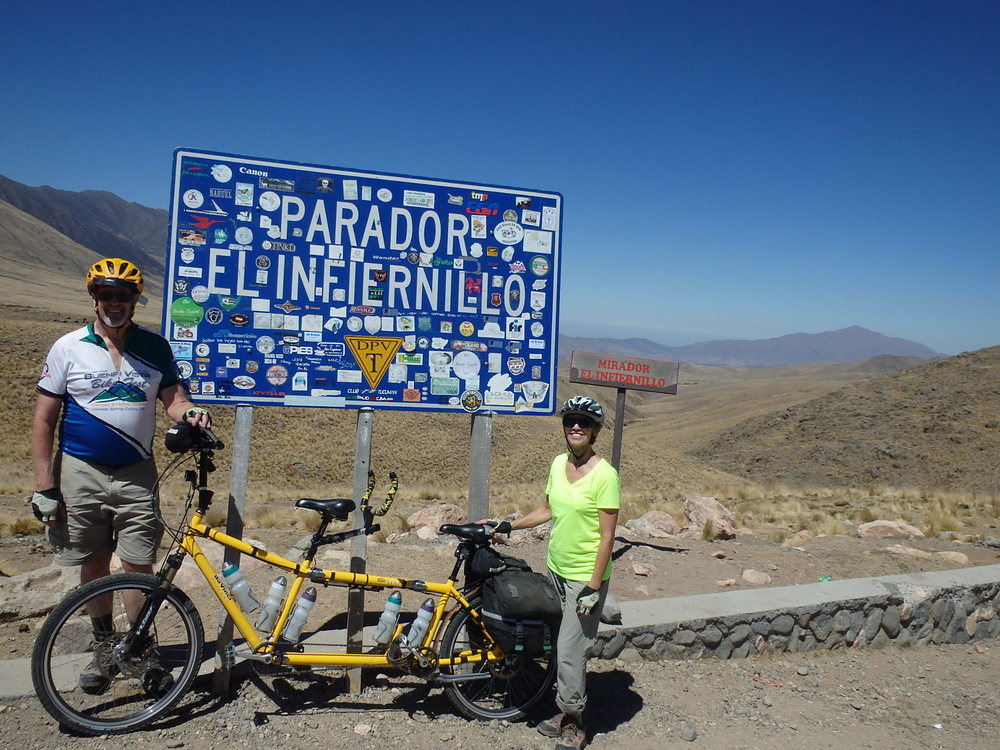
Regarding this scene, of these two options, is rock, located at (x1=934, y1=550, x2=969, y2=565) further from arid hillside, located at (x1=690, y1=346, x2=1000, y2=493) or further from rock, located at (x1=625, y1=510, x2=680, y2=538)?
arid hillside, located at (x1=690, y1=346, x2=1000, y2=493)

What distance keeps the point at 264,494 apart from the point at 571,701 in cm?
1855

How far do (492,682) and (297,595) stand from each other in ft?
4.19

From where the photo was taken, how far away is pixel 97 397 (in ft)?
11.9

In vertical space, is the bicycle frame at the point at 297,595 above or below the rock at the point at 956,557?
above

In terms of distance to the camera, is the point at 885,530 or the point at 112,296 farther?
the point at 885,530

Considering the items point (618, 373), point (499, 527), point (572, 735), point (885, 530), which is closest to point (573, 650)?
point (572, 735)

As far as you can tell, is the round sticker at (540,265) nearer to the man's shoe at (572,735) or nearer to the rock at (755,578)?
the man's shoe at (572,735)

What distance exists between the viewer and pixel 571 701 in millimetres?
3750

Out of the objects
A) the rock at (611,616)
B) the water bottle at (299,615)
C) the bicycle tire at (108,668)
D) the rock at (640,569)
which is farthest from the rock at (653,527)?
the bicycle tire at (108,668)

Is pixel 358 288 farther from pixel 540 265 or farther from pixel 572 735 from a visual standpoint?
pixel 572 735

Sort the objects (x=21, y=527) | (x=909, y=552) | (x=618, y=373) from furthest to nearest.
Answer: (x=21, y=527)
(x=909, y=552)
(x=618, y=373)

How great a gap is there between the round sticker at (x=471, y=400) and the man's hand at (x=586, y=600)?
162 centimetres

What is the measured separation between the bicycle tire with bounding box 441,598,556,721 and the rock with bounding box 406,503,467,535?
4608mm

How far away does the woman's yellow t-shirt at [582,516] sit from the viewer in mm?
3656
